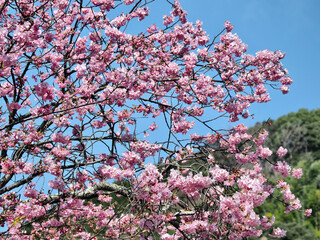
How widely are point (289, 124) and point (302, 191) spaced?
2330cm

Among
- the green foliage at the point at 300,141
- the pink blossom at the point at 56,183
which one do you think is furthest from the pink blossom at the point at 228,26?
the green foliage at the point at 300,141

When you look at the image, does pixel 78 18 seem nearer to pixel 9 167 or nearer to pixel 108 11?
pixel 108 11

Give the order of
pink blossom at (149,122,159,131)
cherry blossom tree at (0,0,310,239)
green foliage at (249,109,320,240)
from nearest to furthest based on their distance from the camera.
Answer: cherry blossom tree at (0,0,310,239), pink blossom at (149,122,159,131), green foliage at (249,109,320,240)

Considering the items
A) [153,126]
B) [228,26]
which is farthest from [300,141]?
[153,126]

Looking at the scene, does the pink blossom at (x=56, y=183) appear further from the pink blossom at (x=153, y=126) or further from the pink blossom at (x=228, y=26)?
the pink blossom at (x=228, y=26)

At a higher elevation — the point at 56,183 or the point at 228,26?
the point at 228,26

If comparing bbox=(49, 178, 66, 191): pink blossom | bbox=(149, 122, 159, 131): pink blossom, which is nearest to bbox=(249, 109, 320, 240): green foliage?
bbox=(149, 122, 159, 131): pink blossom

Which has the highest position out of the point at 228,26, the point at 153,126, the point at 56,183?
the point at 228,26

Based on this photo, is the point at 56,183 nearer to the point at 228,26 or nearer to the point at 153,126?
the point at 153,126

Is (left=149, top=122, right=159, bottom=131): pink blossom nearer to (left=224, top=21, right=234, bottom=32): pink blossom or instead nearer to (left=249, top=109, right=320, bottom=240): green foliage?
(left=224, top=21, right=234, bottom=32): pink blossom

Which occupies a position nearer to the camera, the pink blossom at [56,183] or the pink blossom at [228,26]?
the pink blossom at [56,183]

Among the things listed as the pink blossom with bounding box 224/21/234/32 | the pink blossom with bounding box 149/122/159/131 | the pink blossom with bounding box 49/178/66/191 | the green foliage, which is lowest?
the pink blossom with bounding box 49/178/66/191

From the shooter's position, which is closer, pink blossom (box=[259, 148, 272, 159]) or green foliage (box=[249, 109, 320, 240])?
pink blossom (box=[259, 148, 272, 159])

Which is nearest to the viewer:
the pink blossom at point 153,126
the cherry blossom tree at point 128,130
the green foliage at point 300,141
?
the cherry blossom tree at point 128,130
